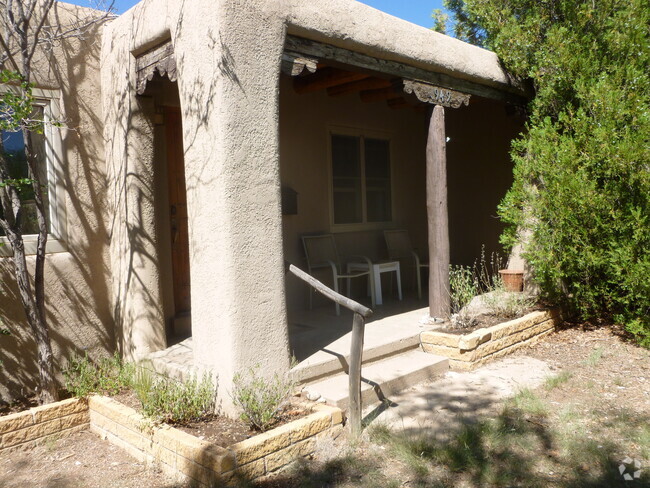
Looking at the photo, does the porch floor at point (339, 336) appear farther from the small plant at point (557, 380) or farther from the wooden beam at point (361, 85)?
the wooden beam at point (361, 85)

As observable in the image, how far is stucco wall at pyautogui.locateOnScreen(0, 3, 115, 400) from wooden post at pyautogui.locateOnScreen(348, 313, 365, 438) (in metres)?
2.49

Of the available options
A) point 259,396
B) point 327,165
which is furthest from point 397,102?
point 259,396

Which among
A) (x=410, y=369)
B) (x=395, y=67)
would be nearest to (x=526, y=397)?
(x=410, y=369)

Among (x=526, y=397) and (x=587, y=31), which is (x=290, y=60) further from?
(x=587, y=31)

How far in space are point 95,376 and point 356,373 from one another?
234 cm

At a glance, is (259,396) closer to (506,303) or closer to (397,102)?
(506,303)

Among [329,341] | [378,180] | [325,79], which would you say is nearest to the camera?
[329,341]

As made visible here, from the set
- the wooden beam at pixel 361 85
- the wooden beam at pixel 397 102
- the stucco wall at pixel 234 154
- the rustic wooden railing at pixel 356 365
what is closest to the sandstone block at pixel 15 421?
the stucco wall at pixel 234 154

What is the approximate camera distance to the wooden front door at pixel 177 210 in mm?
5668

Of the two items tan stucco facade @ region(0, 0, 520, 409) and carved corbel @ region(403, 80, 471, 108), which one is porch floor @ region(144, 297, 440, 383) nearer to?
tan stucco facade @ region(0, 0, 520, 409)

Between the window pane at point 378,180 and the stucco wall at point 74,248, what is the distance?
376 centimetres

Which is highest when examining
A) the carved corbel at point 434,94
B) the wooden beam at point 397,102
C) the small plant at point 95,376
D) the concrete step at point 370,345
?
the wooden beam at point 397,102

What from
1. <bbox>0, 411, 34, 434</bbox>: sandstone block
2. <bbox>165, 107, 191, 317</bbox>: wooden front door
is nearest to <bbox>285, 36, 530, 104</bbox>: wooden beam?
<bbox>165, 107, 191, 317</bbox>: wooden front door

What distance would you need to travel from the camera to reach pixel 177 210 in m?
5.72
